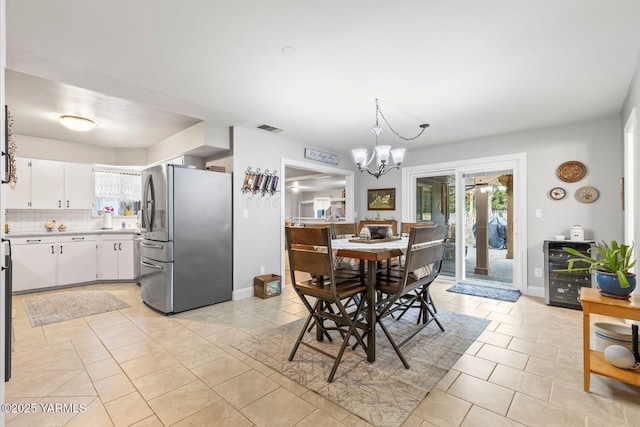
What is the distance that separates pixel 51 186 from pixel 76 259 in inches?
49.1

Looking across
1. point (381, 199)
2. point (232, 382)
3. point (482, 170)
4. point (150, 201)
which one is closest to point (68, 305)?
point (150, 201)

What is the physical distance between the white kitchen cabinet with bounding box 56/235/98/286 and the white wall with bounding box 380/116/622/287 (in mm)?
6488

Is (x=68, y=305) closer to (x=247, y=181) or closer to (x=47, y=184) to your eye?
(x=47, y=184)

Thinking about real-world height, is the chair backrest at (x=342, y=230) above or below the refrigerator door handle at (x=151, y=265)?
above

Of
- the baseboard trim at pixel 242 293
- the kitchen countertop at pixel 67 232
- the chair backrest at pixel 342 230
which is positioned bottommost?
the baseboard trim at pixel 242 293

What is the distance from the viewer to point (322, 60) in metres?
2.38

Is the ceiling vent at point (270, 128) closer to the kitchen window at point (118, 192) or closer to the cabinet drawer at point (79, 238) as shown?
the kitchen window at point (118, 192)

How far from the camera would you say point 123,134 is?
15.3 feet

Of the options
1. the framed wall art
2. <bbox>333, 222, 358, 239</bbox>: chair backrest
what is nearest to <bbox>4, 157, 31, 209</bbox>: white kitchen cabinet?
<bbox>333, 222, 358, 239</bbox>: chair backrest

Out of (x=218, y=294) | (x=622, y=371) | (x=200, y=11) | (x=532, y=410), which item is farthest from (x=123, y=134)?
(x=622, y=371)

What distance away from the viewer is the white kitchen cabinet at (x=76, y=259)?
468cm

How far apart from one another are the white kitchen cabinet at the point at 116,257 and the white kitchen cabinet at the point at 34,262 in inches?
23.4

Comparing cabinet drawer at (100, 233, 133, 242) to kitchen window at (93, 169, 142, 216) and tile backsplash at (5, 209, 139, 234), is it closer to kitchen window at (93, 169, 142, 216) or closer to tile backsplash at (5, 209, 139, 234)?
tile backsplash at (5, 209, 139, 234)

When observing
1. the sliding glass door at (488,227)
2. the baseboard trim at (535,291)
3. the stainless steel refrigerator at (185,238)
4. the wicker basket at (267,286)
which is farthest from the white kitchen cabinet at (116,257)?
the baseboard trim at (535,291)
